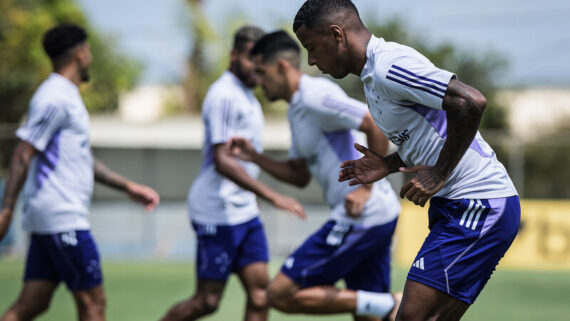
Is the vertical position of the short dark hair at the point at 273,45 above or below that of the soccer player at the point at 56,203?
above

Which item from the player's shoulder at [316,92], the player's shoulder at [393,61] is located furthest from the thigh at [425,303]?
the player's shoulder at [316,92]

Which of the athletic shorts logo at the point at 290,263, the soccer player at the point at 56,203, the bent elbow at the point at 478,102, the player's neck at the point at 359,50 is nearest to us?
the bent elbow at the point at 478,102

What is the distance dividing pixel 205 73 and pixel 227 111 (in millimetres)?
29886

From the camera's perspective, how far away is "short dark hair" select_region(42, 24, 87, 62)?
5137 mm

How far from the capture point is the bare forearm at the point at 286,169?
5.06 metres

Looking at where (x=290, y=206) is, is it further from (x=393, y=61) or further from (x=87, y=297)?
(x=393, y=61)

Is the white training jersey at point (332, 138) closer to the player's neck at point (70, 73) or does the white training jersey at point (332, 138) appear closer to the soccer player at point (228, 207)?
the soccer player at point (228, 207)

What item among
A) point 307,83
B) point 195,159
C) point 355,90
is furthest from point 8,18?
point 307,83

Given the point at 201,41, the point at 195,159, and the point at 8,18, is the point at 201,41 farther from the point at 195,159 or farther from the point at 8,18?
the point at 195,159

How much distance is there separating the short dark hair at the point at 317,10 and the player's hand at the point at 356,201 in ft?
4.82

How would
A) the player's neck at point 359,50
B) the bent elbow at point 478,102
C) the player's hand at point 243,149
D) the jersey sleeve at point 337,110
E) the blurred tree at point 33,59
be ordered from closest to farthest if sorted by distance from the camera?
1. the bent elbow at point 478,102
2. the player's neck at point 359,50
3. the jersey sleeve at point 337,110
4. the player's hand at point 243,149
5. the blurred tree at point 33,59

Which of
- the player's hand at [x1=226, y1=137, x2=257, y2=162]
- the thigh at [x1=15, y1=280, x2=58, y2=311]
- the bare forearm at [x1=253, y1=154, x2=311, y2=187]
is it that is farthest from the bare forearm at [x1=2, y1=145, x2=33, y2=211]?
the bare forearm at [x1=253, y1=154, x2=311, y2=187]

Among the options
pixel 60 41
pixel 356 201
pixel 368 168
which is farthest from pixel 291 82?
pixel 60 41

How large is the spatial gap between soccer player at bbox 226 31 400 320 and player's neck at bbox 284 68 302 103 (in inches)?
1.3
